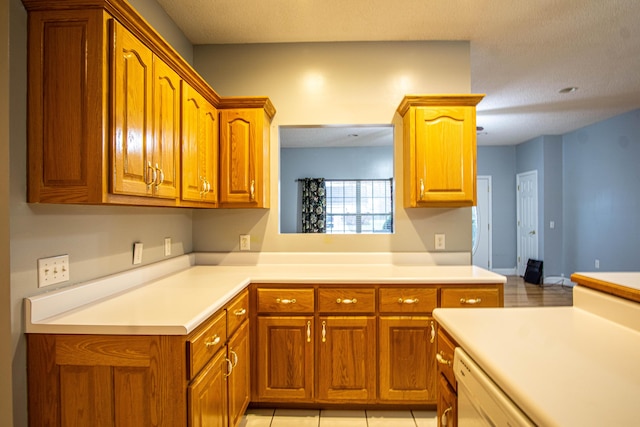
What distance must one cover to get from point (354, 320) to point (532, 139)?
5671 millimetres

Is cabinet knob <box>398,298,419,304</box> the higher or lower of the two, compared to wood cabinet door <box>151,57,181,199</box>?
lower

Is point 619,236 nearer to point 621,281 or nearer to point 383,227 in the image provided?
point 383,227

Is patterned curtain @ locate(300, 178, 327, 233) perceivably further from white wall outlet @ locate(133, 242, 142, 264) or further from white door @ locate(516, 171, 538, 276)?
white wall outlet @ locate(133, 242, 142, 264)

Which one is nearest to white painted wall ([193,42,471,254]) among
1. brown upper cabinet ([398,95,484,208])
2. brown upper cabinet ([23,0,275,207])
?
brown upper cabinet ([398,95,484,208])

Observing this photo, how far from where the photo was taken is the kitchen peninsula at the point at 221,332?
47.8 inches

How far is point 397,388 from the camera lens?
6.81ft

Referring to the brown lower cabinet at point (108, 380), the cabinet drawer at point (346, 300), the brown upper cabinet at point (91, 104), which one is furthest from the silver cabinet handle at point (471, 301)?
the brown upper cabinet at point (91, 104)

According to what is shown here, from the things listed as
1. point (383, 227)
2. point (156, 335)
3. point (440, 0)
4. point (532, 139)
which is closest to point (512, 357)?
point (156, 335)

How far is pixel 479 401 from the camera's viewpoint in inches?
36.3

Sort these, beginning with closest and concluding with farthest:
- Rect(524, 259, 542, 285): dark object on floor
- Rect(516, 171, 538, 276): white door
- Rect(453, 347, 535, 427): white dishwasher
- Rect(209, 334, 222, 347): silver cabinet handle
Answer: Rect(453, 347, 535, 427): white dishwasher
Rect(209, 334, 222, 347): silver cabinet handle
Rect(524, 259, 542, 285): dark object on floor
Rect(516, 171, 538, 276): white door

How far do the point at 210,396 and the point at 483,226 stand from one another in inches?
249

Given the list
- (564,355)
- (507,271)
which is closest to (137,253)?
(564,355)

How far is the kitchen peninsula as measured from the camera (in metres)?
1.21

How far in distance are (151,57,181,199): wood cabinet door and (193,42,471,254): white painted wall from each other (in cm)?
97
